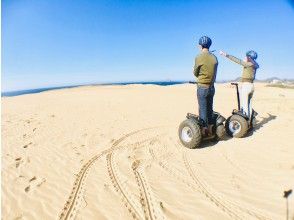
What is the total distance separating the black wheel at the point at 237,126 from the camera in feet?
26.0

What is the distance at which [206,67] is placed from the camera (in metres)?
7.05

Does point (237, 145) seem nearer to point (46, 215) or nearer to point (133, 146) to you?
point (133, 146)

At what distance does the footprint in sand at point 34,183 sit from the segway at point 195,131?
3.36 metres

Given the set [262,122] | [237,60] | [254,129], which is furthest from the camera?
[262,122]

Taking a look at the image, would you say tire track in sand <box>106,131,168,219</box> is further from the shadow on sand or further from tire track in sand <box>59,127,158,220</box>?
the shadow on sand

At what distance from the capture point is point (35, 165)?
651 cm

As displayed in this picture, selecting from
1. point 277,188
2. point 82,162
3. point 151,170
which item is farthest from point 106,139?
point 277,188

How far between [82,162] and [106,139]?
210 cm

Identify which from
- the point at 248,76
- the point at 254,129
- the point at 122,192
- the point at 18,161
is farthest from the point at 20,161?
the point at 254,129

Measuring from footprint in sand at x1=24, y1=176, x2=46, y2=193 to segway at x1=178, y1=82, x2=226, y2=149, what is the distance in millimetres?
3365

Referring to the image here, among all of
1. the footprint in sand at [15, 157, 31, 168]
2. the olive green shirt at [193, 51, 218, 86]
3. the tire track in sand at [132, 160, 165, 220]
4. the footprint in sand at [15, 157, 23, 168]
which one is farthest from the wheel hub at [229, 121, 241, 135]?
the footprint in sand at [15, 157, 23, 168]

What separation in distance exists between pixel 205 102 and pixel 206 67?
816 millimetres

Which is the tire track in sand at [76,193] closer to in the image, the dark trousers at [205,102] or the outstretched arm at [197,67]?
the dark trousers at [205,102]

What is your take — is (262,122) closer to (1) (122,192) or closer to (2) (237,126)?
(2) (237,126)
